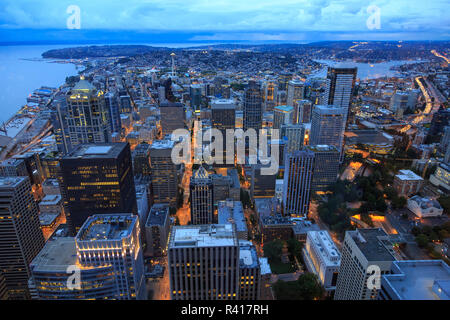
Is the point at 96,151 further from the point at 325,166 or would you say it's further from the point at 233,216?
the point at 325,166

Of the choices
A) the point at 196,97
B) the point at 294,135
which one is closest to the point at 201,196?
the point at 294,135

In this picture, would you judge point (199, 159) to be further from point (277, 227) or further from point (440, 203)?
point (440, 203)

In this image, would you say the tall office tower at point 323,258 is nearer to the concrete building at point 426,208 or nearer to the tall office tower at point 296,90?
the concrete building at point 426,208

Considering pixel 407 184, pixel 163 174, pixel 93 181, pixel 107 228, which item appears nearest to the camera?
pixel 107 228

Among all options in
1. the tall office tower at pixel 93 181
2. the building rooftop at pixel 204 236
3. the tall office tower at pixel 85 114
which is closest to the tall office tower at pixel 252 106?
the tall office tower at pixel 85 114

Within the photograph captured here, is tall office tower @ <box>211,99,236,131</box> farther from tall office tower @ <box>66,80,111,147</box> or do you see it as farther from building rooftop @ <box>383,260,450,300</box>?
building rooftop @ <box>383,260,450,300</box>
